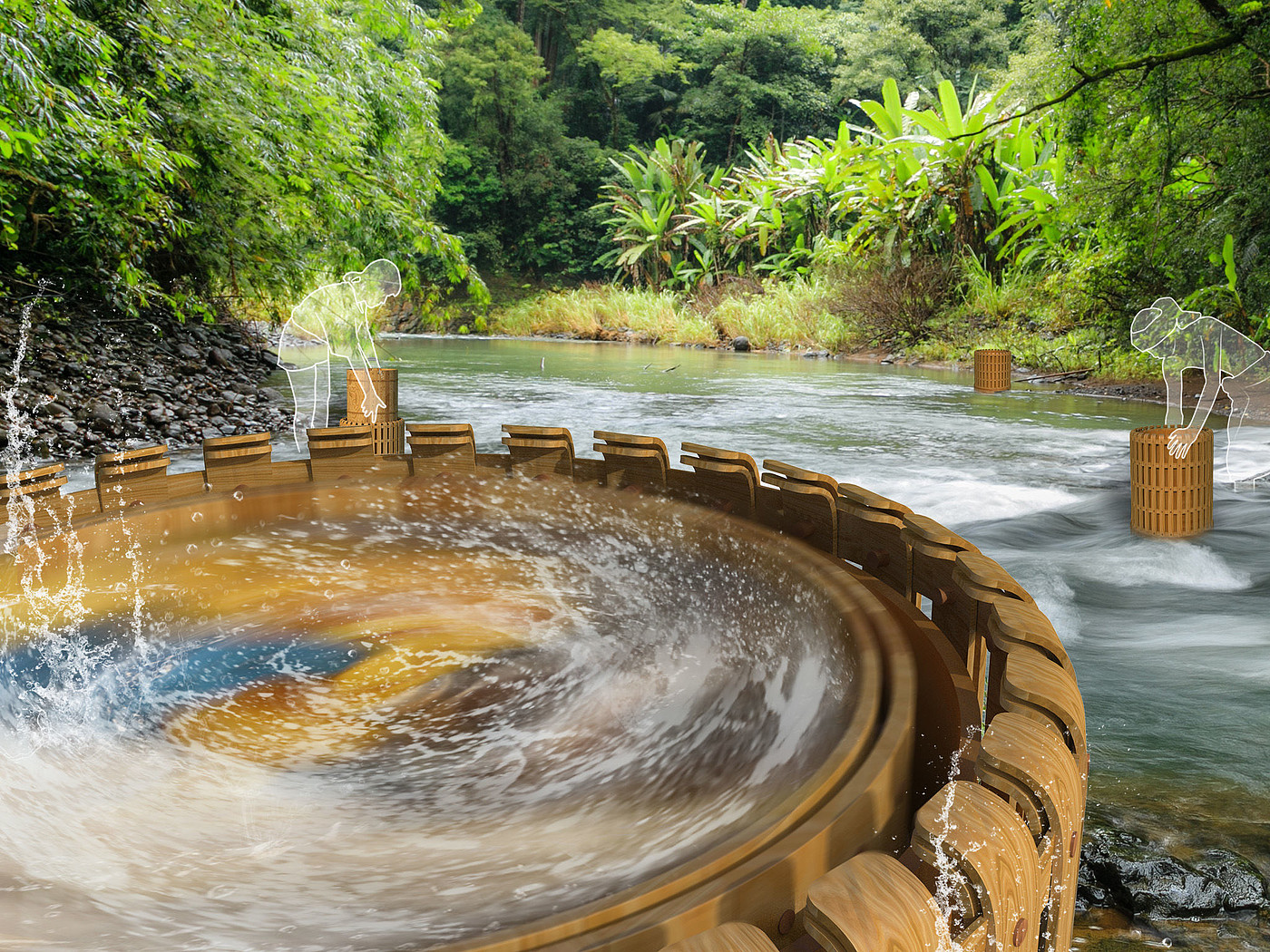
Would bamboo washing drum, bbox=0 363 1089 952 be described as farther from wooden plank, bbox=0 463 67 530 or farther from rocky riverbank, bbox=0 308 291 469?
rocky riverbank, bbox=0 308 291 469

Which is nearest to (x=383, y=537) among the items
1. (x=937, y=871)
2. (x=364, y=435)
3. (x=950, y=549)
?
(x=364, y=435)

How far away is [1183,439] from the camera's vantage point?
15.3 ft

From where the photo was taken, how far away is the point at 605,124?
1427 inches

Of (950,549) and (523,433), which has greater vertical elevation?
(523,433)

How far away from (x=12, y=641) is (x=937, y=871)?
6.89 ft

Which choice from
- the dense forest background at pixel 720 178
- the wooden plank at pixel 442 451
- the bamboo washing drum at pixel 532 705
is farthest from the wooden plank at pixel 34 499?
the dense forest background at pixel 720 178

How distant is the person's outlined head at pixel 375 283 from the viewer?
5.09 m

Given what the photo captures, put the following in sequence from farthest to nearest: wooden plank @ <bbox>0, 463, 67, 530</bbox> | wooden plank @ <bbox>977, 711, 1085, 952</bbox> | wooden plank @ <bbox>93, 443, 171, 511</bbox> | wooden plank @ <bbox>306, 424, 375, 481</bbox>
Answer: wooden plank @ <bbox>306, 424, 375, 481</bbox>
wooden plank @ <bbox>93, 443, 171, 511</bbox>
wooden plank @ <bbox>0, 463, 67, 530</bbox>
wooden plank @ <bbox>977, 711, 1085, 952</bbox>

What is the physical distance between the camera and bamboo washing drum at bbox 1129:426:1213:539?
4.77 m

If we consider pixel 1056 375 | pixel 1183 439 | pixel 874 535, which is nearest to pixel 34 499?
pixel 874 535

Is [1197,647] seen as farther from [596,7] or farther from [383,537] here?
[596,7]

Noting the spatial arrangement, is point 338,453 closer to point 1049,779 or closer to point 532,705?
point 532,705

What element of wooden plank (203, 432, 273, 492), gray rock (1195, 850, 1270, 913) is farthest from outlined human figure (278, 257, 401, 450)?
gray rock (1195, 850, 1270, 913)

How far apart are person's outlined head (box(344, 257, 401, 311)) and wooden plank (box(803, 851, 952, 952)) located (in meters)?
4.67
